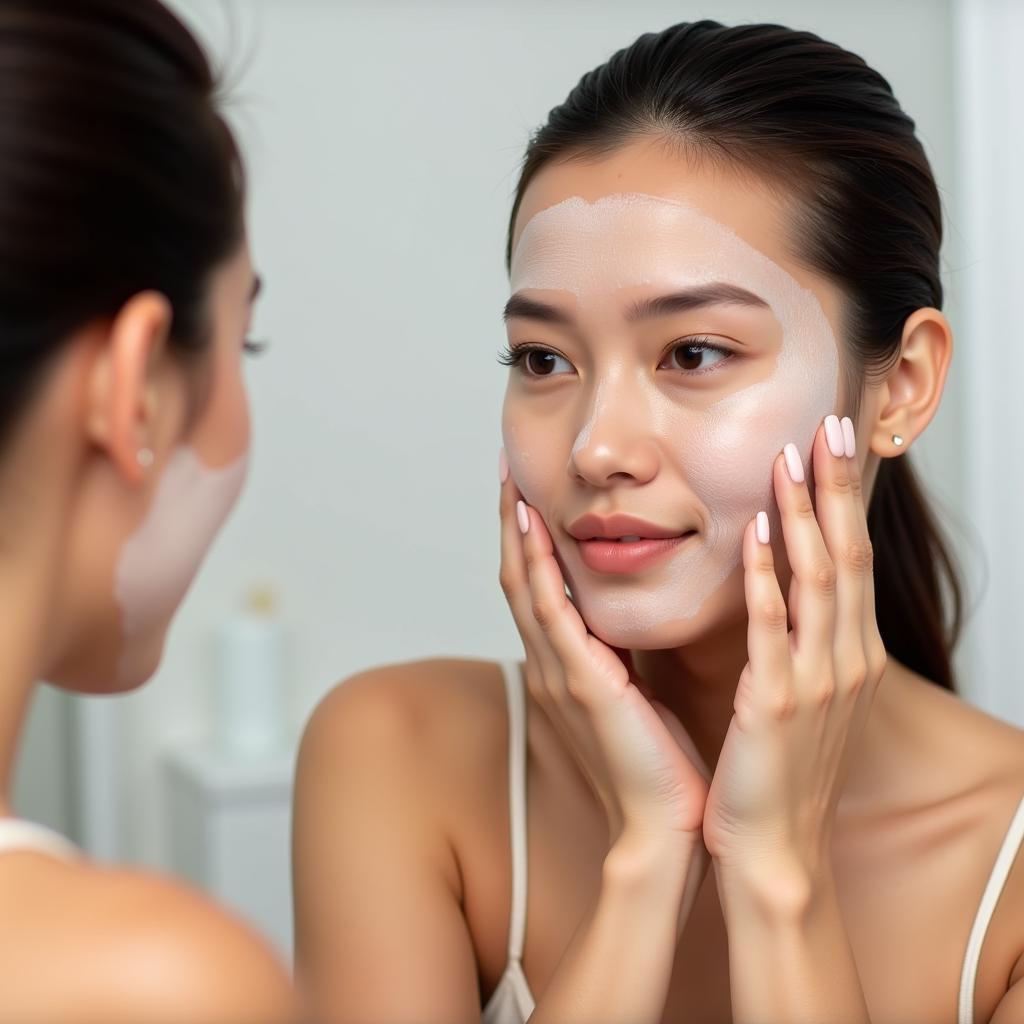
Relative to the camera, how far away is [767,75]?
1.09 meters

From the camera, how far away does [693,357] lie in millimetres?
1050

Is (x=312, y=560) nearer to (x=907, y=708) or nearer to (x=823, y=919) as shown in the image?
(x=907, y=708)

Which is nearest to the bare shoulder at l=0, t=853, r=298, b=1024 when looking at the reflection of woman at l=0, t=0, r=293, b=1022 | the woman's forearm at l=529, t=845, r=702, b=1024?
the reflection of woman at l=0, t=0, r=293, b=1022

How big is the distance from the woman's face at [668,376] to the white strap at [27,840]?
19.5 inches

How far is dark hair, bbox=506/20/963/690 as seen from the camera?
1077mm

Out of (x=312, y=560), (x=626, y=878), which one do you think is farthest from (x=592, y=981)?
(x=312, y=560)

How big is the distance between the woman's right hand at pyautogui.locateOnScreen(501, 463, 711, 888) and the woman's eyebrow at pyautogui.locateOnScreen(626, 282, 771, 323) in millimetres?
195

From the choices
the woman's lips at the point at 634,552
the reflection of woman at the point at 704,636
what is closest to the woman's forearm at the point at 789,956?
the reflection of woman at the point at 704,636

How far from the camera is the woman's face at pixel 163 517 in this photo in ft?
2.38

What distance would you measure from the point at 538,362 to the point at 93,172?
518 millimetres

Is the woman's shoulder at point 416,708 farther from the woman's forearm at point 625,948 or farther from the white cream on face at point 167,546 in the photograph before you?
the white cream on face at point 167,546

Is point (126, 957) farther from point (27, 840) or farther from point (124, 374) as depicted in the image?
point (124, 374)

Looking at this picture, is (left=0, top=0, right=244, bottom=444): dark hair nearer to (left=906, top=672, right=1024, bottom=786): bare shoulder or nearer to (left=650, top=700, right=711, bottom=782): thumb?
(left=650, top=700, right=711, bottom=782): thumb

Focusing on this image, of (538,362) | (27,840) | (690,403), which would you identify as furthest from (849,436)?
(27,840)
